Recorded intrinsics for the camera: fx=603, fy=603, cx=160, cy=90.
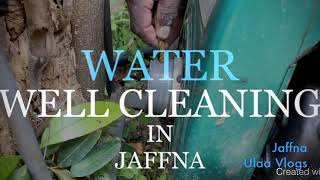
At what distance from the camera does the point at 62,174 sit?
865 millimetres

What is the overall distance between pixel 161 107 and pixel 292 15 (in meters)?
0.26

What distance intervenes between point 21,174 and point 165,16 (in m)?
0.32

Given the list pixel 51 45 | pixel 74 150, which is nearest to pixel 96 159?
pixel 74 150

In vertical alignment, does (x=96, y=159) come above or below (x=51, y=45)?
below

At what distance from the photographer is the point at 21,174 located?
0.82 meters

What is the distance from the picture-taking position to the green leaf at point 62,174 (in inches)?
33.9

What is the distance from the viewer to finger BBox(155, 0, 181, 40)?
912mm

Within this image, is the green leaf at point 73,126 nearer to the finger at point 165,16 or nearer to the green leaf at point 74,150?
the green leaf at point 74,150

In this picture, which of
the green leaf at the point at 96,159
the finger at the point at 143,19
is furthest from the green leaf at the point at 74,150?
the finger at the point at 143,19

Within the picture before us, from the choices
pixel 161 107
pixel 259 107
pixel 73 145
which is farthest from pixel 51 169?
pixel 259 107

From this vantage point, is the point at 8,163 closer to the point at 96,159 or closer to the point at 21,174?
the point at 21,174

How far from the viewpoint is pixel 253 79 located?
2.58 ft

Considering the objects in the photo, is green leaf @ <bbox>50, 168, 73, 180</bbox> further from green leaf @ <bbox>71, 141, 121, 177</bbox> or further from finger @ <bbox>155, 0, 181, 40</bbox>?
finger @ <bbox>155, 0, 181, 40</bbox>

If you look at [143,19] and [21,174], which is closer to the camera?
[21,174]
